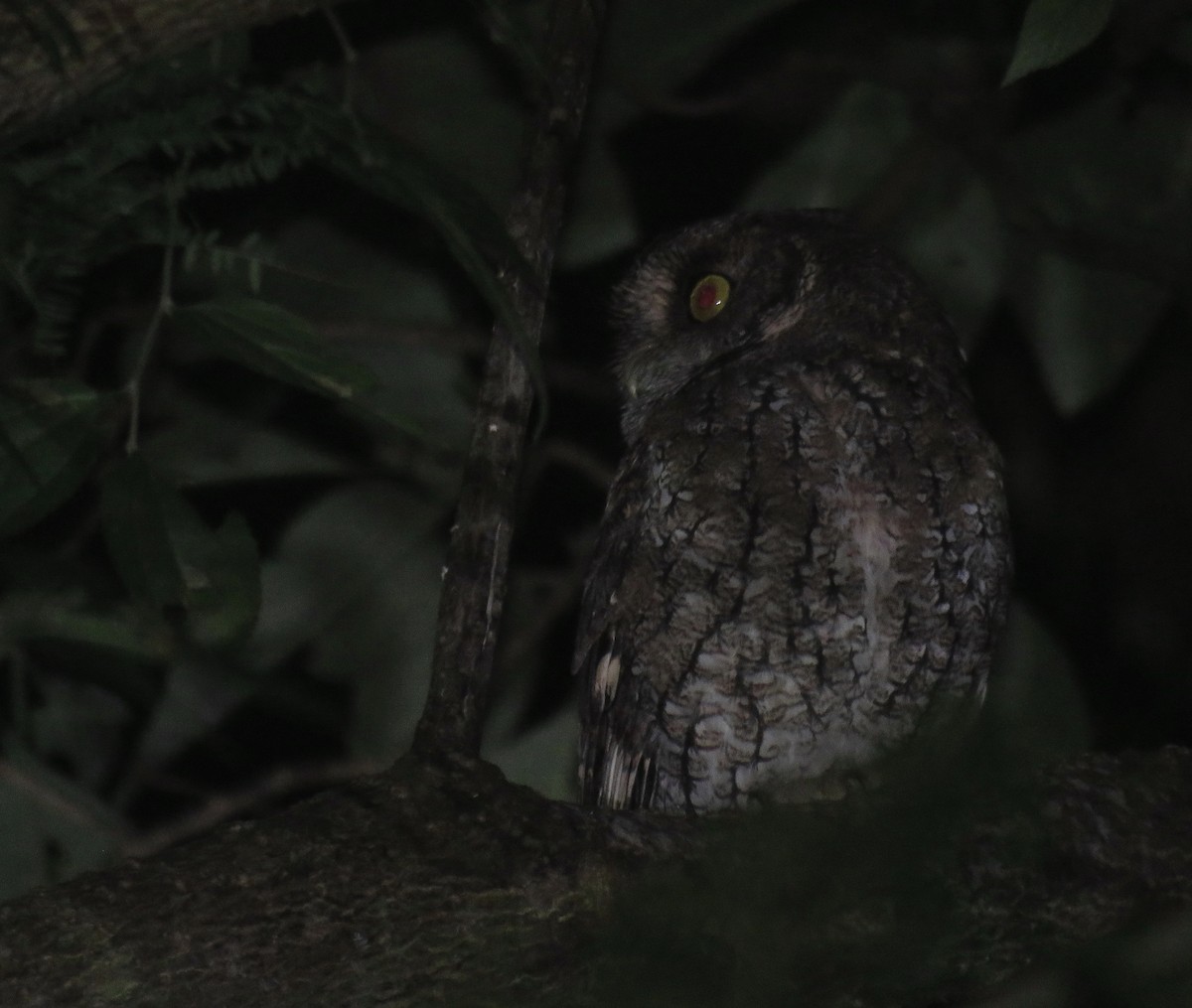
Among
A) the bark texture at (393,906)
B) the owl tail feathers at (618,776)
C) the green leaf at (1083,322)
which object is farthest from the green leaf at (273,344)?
the green leaf at (1083,322)

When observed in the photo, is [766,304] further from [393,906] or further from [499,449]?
[393,906]

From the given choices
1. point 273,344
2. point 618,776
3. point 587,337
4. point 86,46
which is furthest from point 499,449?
point 587,337

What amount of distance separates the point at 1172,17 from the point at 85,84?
184 centimetres

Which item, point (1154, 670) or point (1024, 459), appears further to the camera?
point (1024, 459)

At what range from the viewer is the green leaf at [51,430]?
1.11m

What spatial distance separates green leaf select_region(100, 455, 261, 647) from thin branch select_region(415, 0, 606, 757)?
0.18 m

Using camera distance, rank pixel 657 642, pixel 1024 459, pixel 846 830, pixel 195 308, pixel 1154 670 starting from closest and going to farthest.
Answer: pixel 846 830, pixel 195 308, pixel 657 642, pixel 1154 670, pixel 1024 459

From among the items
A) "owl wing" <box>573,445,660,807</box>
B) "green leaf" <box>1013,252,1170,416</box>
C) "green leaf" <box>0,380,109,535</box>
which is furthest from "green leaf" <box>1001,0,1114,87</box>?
"green leaf" <box>1013,252,1170,416</box>

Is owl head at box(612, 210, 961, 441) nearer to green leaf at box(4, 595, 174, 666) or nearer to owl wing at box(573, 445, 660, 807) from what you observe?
owl wing at box(573, 445, 660, 807)

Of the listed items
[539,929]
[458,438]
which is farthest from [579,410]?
[539,929]

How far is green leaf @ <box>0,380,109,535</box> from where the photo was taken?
1112 mm

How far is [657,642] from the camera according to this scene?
5.81 feet

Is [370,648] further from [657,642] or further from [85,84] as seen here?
[85,84]

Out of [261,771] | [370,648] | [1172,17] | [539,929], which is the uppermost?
[1172,17]
